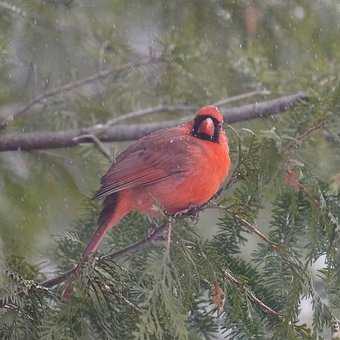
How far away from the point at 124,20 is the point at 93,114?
18.4 inches

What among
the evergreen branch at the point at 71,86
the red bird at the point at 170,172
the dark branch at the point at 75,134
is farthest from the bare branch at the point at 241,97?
the red bird at the point at 170,172

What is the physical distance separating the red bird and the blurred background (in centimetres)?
69

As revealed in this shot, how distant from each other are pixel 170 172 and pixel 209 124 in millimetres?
189

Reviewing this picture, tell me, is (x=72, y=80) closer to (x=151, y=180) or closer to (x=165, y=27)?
(x=165, y=27)

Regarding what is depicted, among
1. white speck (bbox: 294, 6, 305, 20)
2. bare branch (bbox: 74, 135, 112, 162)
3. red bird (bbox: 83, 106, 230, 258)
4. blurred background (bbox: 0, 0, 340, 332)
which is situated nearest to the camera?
red bird (bbox: 83, 106, 230, 258)

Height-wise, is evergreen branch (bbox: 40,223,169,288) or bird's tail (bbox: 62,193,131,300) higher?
evergreen branch (bbox: 40,223,169,288)

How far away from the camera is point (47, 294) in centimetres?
198

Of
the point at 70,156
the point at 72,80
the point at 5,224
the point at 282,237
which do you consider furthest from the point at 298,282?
the point at 72,80

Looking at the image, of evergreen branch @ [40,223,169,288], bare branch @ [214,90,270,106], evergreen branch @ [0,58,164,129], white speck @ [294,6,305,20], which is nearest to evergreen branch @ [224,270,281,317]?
evergreen branch @ [40,223,169,288]

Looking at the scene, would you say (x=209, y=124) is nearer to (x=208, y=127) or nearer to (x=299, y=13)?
(x=208, y=127)

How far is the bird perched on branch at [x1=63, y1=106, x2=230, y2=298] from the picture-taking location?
8.45 feet

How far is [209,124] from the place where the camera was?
8.69ft

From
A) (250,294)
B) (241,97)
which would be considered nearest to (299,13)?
(241,97)

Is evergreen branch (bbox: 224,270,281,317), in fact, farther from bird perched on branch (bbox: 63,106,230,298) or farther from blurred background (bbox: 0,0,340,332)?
blurred background (bbox: 0,0,340,332)
